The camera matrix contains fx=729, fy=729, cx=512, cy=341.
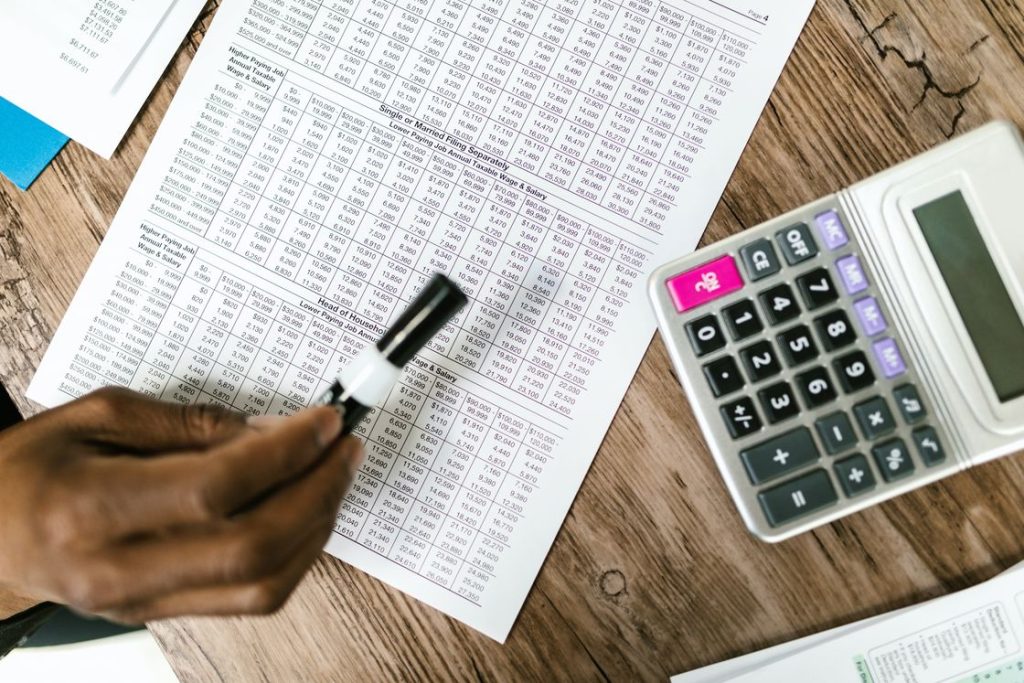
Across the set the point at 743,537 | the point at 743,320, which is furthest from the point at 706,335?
the point at 743,537

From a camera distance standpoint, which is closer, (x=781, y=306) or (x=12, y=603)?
(x=781, y=306)

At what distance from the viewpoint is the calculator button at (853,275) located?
369 mm

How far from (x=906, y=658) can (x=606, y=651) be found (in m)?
0.16

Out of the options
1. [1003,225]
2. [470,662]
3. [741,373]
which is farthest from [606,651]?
[1003,225]

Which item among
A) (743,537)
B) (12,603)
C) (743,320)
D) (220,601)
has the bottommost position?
(12,603)

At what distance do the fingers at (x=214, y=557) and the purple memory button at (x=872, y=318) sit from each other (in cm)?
28

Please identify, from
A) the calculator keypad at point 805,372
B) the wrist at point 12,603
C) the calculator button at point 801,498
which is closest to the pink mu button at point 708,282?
the calculator keypad at point 805,372

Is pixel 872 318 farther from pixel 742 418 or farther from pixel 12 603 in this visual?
pixel 12 603

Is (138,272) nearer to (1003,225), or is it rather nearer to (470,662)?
(470,662)

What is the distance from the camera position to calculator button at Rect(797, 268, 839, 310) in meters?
0.37

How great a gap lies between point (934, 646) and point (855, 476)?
114 mm

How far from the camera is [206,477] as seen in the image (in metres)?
0.30

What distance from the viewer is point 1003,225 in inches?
13.9

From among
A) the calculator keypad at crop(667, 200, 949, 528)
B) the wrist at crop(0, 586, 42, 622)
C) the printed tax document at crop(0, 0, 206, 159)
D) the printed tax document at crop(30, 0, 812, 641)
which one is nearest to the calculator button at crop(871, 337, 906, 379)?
the calculator keypad at crop(667, 200, 949, 528)
